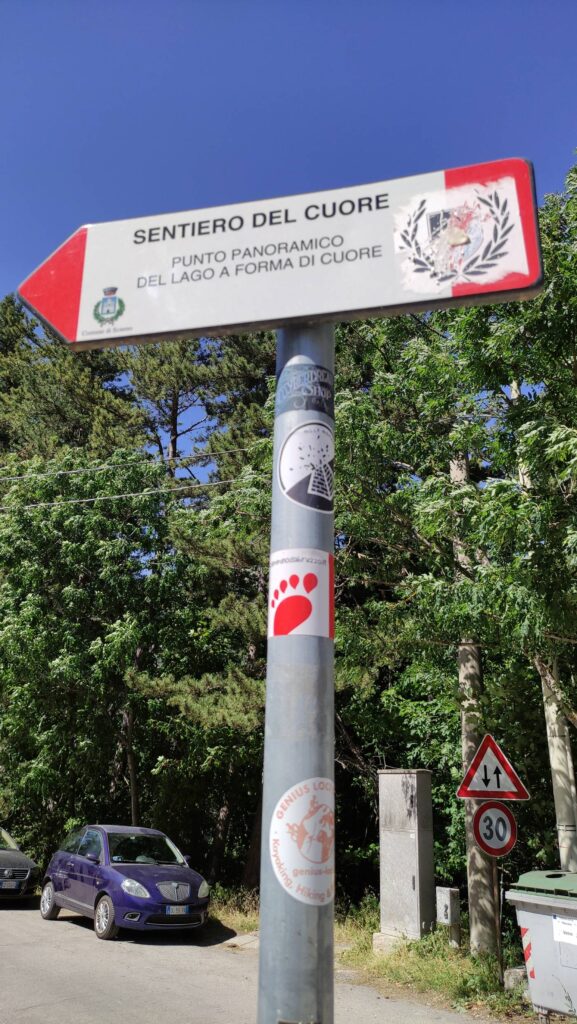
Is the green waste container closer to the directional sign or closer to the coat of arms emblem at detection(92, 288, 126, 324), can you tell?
the directional sign

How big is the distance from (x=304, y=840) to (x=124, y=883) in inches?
366

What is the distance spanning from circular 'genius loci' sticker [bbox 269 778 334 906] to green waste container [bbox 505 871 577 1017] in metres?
4.71

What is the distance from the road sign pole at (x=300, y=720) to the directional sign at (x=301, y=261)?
13.5 inches

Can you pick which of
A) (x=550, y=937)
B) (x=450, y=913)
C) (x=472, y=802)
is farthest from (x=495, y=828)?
(x=472, y=802)

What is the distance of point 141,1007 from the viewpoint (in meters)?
7.15

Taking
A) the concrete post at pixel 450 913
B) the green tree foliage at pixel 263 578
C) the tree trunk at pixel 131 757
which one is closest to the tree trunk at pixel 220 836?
the green tree foliage at pixel 263 578

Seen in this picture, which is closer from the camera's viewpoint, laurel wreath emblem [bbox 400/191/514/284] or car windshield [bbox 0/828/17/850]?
laurel wreath emblem [bbox 400/191/514/284]

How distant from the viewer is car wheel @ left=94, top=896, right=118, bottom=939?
1044 cm

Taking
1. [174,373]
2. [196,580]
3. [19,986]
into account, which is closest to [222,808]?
[196,580]

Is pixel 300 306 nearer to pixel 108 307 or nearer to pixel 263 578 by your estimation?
pixel 108 307

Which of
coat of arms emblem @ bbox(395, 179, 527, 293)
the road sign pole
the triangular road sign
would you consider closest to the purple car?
the triangular road sign

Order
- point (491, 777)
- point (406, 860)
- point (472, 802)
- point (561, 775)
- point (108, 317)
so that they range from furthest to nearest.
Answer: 1. point (472, 802)
2. point (406, 860)
3. point (561, 775)
4. point (491, 777)
5. point (108, 317)

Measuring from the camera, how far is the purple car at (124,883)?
10445 mm

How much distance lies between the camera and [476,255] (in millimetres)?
3006
